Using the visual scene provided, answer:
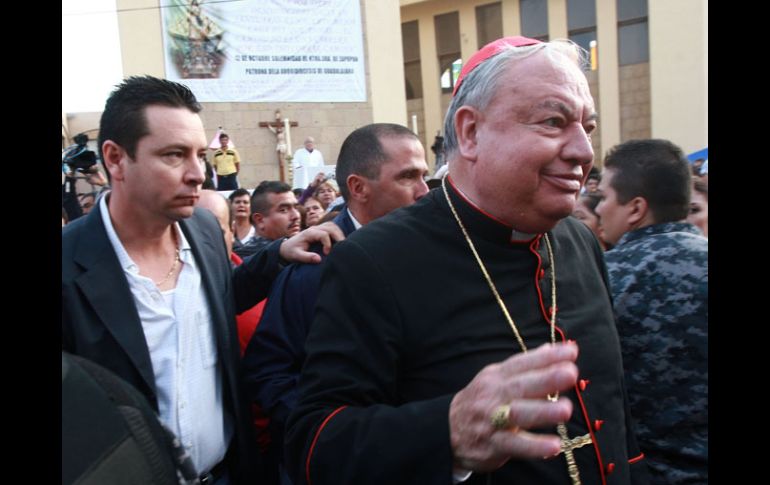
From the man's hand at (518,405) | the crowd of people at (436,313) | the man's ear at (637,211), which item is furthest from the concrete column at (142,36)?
the man's hand at (518,405)

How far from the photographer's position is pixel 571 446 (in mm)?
1542

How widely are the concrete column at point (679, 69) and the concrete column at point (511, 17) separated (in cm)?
390

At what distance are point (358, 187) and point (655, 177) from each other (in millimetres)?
1333

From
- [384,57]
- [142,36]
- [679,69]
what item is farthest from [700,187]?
[679,69]

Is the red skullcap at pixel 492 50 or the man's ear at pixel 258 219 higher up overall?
the red skullcap at pixel 492 50

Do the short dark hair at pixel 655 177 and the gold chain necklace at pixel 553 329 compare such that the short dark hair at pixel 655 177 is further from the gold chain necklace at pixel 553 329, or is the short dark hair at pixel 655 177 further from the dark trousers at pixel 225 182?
the dark trousers at pixel 225 182

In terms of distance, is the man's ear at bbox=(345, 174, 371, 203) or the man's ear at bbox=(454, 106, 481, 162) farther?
the man's ear at bbox=(345, 174, 371, 203)

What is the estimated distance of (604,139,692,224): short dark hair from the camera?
8.29ft

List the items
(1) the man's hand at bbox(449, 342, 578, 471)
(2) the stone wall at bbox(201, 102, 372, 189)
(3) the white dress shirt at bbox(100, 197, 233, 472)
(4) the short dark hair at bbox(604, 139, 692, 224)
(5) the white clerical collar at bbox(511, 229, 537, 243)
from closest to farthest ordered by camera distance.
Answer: (1) the man's hand at bbox(449, 342, 578, 471)
(5) the white clerical collar at bbox(511, 229, 537, 243)
(3) the white dress shirt at bbox(100, 197, 233, 472)
(4) the short dark hair at bbox(604, 139, 692, 224)
(2) the stone wall at bbox(201, 102, 372, 189)

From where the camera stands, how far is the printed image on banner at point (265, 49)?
14578 mm

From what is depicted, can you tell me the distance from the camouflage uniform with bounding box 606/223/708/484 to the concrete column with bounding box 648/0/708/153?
55.7 ft

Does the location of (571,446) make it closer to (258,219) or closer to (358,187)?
(358,187)

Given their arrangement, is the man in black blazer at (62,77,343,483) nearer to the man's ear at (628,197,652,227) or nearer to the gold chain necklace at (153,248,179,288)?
the gold chain necklace at (153,248,179,288)

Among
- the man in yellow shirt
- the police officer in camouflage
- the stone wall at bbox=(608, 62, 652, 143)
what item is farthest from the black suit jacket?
the stone wall at bbox=(608, 62, 652, 143)
